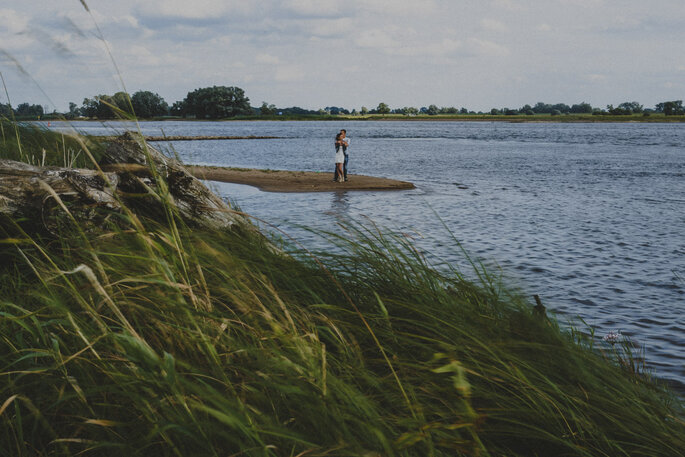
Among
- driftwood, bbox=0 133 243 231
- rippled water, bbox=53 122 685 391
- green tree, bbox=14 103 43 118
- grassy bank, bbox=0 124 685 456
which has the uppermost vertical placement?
green tree, bbox=14 103 43 118

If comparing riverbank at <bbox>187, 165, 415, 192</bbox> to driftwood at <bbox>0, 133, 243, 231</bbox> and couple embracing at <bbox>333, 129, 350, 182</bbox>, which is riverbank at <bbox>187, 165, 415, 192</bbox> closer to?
couple embracing at <bbox>333, 129, 350, 182</bbox>

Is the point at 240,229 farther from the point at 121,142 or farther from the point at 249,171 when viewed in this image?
the point at 249,171

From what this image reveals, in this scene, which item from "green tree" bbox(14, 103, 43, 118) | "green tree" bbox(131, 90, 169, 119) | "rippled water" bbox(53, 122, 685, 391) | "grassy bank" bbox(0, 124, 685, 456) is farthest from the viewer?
"rippled water" bbox(53, 122, 685, 391)

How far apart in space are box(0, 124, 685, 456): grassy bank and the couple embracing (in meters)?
19.5

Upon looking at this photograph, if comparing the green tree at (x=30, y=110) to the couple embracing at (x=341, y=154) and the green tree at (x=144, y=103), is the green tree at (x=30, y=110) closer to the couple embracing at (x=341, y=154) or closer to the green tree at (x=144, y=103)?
the green tree at (x=144, y=103)

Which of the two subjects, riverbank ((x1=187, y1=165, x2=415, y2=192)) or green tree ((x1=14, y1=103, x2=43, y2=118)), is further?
riverbank ((x1=187, y1=165, x2=415, y2=192))

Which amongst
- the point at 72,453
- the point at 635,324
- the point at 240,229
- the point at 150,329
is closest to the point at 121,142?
the point at 240,229

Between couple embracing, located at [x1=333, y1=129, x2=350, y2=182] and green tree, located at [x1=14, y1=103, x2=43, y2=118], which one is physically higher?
green tree, located at [x1=14, y1=103, x2=43, y2=118]

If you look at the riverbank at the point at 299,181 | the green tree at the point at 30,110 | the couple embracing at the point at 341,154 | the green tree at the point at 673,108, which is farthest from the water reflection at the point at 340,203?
the green tree at the point at 673,108

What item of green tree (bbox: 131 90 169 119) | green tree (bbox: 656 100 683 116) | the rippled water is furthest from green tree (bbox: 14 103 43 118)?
green tree (bbox: 656 100 683 116)

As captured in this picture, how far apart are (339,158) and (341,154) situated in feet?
0.75

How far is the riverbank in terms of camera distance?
23.2 m

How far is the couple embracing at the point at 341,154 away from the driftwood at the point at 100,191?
1725 centimetres

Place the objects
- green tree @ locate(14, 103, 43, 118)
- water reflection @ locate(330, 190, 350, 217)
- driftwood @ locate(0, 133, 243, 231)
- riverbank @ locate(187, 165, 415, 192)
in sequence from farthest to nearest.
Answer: riverbank @ locate(187, 165, 415, 192)
water reflection @ locate(330, 190, 350, 217)
green tree @ locate(14, 103, 43, 118)
driftwood @ locate(0, 133, 243, 231)
